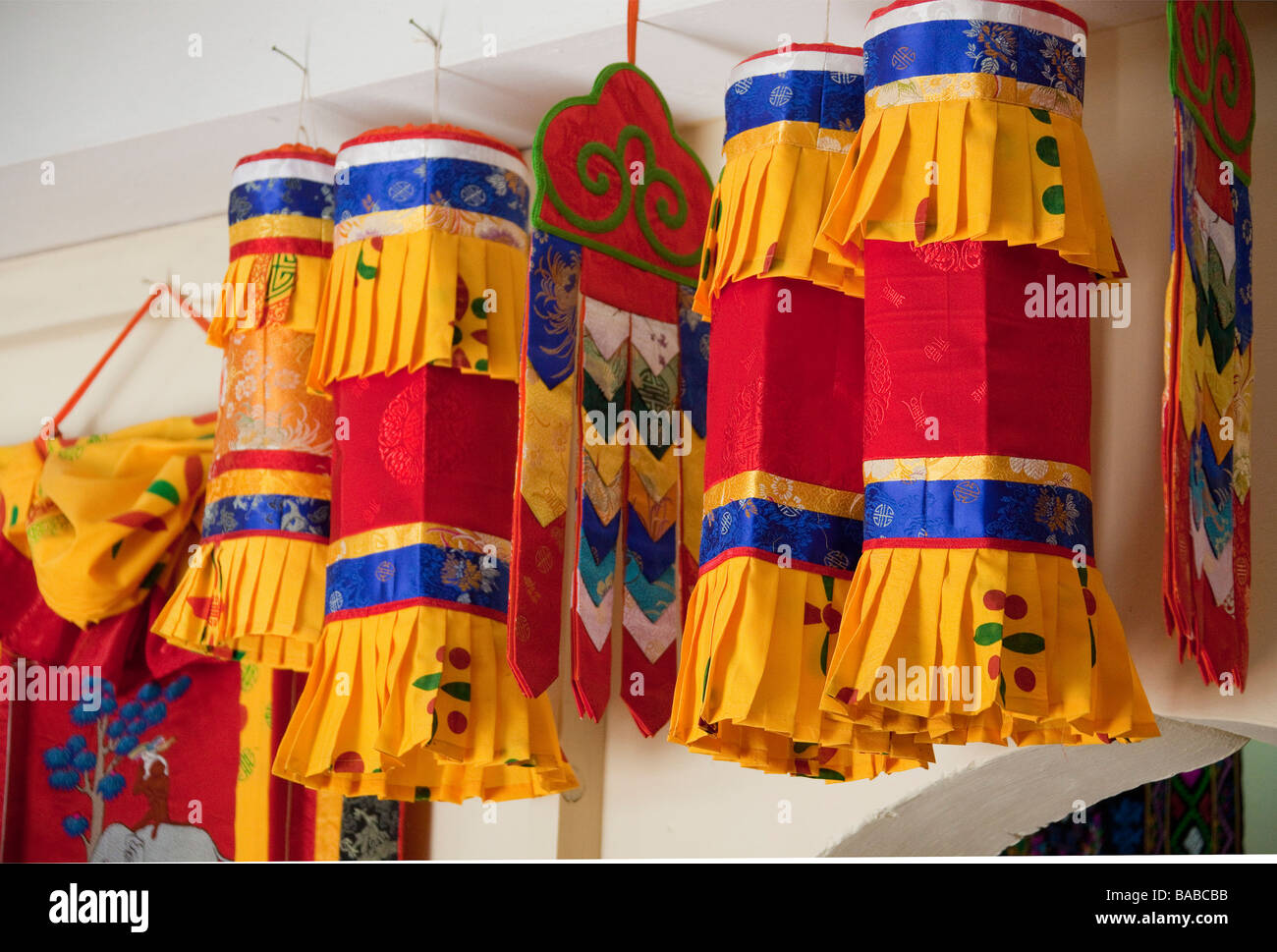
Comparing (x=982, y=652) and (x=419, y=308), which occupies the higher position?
(x=419, y=308)

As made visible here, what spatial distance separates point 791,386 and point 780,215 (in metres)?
0.19

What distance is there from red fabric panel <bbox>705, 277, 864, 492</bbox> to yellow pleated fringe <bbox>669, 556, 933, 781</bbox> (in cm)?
12

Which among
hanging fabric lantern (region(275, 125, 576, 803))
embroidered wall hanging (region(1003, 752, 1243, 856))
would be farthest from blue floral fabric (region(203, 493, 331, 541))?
embroidered wall hanging (region(1003, 752, 1243, 856))

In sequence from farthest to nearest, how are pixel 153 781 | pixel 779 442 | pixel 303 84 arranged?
pixel 153 781
pixel 303 84
pixel 779 442

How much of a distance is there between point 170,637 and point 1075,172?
1.37m

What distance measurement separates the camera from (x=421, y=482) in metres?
2.02

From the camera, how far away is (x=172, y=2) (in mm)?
2705

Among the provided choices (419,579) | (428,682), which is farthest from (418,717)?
(419,579)

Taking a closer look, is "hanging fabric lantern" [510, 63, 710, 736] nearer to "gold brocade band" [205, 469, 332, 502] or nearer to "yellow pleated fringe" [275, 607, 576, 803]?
"yellow pleated fringe" [275, 607, 576, 803]

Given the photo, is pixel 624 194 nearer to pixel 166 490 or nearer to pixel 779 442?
pixel 779 442

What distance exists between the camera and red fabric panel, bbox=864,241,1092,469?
1.61m
